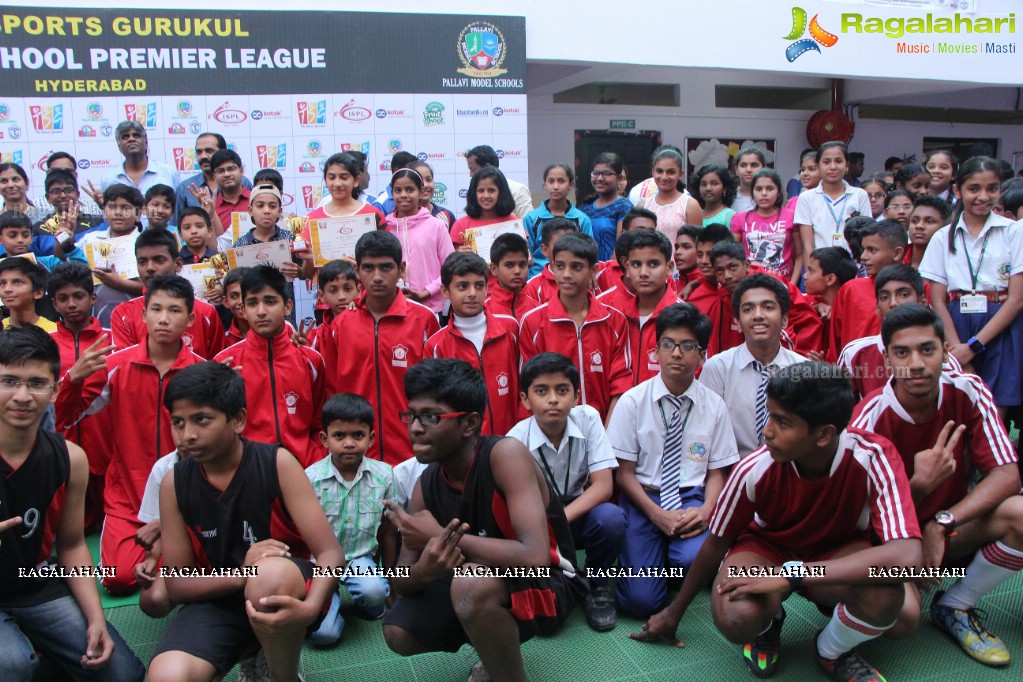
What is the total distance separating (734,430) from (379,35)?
15.5 feet

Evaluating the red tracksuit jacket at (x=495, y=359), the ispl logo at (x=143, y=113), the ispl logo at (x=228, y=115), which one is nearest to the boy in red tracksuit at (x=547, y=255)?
the red tracksuit jacket at (x=495, y=359)

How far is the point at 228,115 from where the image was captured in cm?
630

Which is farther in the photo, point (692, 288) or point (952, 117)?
point (952, 117)

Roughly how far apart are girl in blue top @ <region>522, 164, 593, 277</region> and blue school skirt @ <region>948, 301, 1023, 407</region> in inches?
89.6

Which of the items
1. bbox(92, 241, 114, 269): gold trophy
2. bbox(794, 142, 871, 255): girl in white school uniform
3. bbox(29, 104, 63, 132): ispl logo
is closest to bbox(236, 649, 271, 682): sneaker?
bbox(92, 241, 114, 269): gold trophy

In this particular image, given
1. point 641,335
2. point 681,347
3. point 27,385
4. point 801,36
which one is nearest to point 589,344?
point 641,335

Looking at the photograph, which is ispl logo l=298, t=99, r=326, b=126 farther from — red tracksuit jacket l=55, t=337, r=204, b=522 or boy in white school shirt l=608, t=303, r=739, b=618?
boy in white school shirt l=608, t=303, r=739, b=618

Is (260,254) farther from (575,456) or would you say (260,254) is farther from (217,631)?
(217,631)

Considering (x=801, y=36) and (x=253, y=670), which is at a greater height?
(x=801, y=36)

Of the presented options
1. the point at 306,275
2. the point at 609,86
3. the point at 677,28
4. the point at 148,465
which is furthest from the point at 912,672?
the point at 609,86

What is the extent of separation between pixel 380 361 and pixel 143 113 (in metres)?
3.91

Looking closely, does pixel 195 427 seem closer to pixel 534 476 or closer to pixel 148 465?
pixel 534 476

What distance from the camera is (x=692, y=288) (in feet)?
14.2

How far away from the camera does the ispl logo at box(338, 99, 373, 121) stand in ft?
21.4
